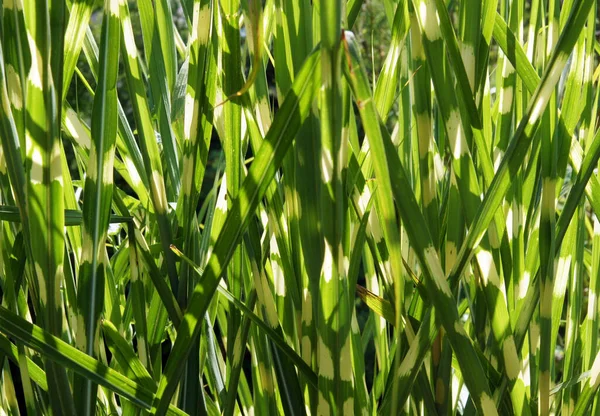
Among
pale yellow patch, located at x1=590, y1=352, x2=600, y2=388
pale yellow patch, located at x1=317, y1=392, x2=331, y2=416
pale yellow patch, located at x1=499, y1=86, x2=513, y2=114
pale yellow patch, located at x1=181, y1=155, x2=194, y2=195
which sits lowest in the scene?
pale yellow patch, located at x1=590, y1=352, x2=600, y2=388

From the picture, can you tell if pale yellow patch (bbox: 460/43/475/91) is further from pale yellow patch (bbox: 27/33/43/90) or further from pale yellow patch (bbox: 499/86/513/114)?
pale yellow patch (bbox: 27/33/43/90)

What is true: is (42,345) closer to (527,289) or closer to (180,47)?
(527,289)

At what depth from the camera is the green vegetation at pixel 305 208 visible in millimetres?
300

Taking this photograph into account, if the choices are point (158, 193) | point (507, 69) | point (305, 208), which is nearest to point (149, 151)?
point (158, 193)

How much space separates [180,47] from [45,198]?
1.08 feet

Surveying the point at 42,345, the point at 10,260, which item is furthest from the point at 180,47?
the point at 42,345

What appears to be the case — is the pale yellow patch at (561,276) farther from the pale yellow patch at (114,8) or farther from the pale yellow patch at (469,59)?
the pale yellow patch at (114,8)

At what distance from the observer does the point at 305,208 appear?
1.05 feet

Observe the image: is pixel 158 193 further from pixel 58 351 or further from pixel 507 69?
pixel 507 69

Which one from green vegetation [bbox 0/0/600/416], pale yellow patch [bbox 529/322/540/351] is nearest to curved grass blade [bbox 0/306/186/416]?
green vegetation [bbox 0/0/600/416]

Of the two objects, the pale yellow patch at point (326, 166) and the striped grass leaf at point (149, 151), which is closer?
the pale yellow patch at point (326, 166)

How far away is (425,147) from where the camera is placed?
0.38 metres

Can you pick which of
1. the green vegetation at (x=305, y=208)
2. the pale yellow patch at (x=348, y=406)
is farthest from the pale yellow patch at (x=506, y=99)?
the pale yellow patch at (x=348, y=406)

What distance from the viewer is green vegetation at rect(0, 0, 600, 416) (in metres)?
0.30
